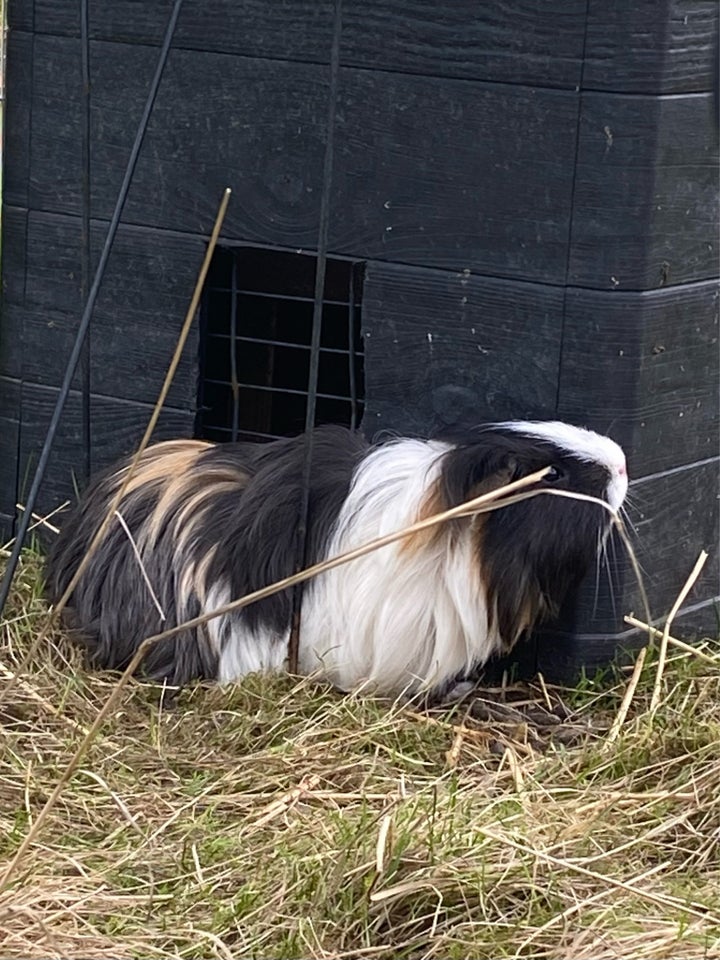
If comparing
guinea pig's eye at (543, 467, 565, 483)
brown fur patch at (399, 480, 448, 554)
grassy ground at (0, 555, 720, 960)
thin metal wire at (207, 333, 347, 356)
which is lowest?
grassy ground at (0, 555, 720, 960)

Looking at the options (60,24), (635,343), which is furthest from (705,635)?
(60,24)

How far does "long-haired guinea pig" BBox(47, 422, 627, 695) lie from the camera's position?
2.98 meters

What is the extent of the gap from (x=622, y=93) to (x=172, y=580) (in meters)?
1.25

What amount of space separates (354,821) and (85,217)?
1306mm

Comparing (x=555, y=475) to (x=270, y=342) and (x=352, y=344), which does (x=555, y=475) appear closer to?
(x=352, y=344)

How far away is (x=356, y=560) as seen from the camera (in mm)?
3113

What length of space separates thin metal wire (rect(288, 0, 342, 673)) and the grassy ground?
0.49 feet

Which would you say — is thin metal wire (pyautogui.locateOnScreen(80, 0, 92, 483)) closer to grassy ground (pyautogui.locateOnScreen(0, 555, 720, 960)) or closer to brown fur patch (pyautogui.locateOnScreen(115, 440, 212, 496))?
brown fur patch (pyautogui.locateOnScreen(115, 440, 212, 496))

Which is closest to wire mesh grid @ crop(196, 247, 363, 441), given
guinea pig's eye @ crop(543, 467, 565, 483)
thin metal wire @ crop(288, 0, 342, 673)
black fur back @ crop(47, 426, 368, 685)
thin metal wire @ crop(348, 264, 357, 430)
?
thin metal wire @ crop(348, 264, 357, 430)

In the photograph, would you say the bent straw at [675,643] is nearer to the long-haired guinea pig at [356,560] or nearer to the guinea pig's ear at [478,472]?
the long-haired guinea pig at [356,560]

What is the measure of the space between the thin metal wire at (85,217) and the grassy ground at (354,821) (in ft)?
1.28

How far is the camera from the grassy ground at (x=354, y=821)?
7.32 ft

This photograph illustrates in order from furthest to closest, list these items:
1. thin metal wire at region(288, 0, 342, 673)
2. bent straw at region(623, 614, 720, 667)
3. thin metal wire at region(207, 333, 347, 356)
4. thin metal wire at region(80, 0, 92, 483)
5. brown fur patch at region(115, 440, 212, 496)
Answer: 1. thin metal wire at region(207, 333, 347, 356)
2. brown fur patch at region(115, 440, 212, 496)
3. bent straw at region(623, 614, 720, 667)
4. thin metal wire at region(80, 0, 92, 483)
5. thin metal wire at region(288, 0, 342, 673)

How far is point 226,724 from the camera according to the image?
9.86 ft
